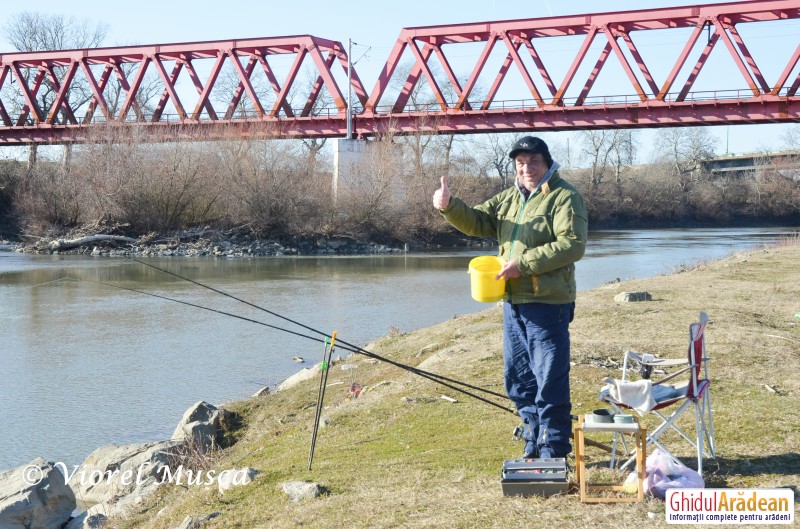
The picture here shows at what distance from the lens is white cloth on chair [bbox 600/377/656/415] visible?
200 inches

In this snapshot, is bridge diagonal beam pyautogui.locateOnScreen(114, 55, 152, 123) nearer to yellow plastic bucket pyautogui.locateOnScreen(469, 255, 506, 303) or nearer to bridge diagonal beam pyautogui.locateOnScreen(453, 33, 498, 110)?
bridge diagonal beam pyautogui.locateOnScreen(453, 33, 498, 110)

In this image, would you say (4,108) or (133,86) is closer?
(133,86)

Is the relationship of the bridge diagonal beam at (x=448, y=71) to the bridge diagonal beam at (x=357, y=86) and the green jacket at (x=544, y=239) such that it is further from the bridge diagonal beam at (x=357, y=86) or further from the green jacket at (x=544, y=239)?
the green jacket at (x=544, y=239)

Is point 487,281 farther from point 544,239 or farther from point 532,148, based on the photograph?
point 532,148

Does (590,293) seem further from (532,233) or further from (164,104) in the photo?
(164,104)

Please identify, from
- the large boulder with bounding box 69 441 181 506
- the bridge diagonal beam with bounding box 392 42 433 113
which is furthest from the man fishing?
the bridge diagonal beam with bounding box 392 42 433 113

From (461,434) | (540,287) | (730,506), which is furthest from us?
(461,434)

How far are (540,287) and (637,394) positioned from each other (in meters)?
0.82

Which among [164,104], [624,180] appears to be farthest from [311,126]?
[624,180]

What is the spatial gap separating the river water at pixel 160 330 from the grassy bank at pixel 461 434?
5.67 ft

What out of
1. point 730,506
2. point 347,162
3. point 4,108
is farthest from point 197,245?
point 730,506

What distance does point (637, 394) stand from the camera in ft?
16.7

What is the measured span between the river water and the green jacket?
Result: 541 cm

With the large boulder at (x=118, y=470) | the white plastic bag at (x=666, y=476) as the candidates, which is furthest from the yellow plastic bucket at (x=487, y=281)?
the large boulder at (x=118, y=470)
